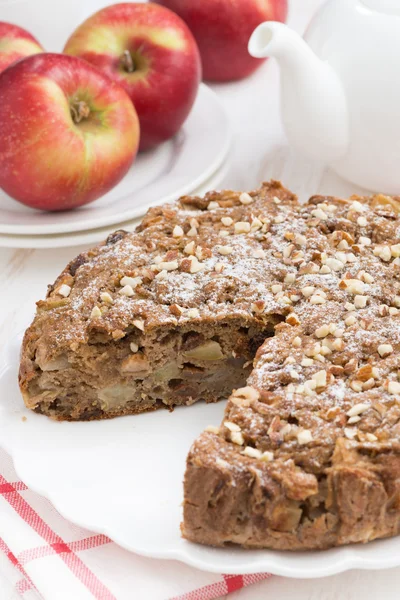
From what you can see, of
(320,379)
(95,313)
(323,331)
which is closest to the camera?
(320,379)

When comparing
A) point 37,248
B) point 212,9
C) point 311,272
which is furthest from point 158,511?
point 212,9

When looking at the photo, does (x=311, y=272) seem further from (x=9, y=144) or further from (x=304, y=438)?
(x=9, y=144)

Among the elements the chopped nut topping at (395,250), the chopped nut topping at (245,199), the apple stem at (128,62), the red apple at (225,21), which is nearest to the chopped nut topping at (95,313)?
the chopped nut topping at (245,199)

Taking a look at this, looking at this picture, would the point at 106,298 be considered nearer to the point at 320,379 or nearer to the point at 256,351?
the point at 256,351

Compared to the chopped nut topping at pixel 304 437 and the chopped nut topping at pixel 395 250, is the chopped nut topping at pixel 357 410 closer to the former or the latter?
the chopped nut topping at pixel 304 437

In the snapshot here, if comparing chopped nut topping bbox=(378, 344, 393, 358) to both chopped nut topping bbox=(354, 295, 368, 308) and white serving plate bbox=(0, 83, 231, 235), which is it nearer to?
chopped nut topping bbox=(354, 295, 368, 308)

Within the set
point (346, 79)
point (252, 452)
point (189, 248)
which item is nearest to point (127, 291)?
point (189, 248)
